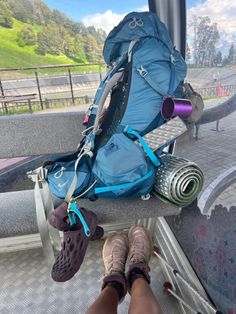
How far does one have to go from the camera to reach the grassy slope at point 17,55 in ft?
4.38

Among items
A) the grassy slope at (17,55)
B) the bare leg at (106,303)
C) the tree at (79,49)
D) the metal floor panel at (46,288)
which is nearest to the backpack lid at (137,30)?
the tree at (79,49)

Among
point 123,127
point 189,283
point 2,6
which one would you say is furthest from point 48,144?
point 189,283

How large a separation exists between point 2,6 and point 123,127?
3.14ft

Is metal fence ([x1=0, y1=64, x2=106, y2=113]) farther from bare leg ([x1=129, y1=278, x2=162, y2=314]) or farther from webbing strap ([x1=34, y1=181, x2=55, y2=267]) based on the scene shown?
bare leg ([x1=129, y1=278, x2=162, y2=314])

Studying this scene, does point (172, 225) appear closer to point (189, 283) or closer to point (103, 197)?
point (189, 283)

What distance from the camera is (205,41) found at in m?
1.17

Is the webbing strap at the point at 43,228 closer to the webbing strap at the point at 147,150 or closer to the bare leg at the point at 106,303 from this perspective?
the bare leg at the point at 106,303

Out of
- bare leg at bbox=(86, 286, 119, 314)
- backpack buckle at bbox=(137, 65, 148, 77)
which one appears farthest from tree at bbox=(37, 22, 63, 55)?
bare leg at bbox=(86, 286, 119, 314)

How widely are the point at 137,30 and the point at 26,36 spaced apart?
0.65m

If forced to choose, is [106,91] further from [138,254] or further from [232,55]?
[138,254]

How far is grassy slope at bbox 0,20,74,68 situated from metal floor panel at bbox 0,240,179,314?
1.24 m

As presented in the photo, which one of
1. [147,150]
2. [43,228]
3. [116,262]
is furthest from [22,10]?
[116,262]

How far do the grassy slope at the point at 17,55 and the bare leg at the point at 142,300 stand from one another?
4.15ft

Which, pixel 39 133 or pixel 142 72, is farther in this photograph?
pixel 39 133
